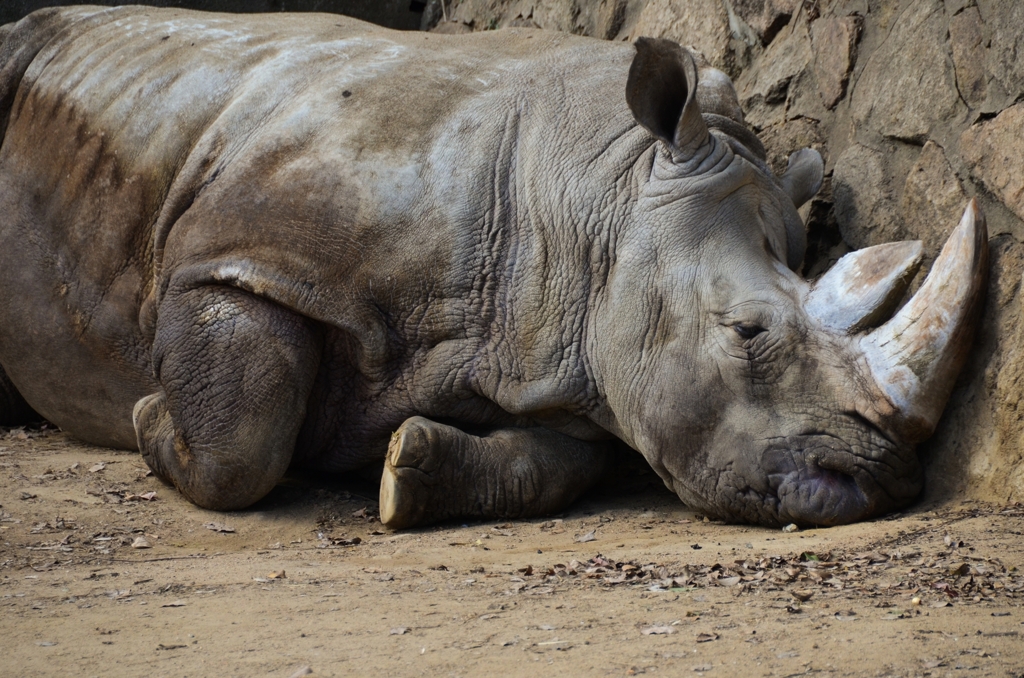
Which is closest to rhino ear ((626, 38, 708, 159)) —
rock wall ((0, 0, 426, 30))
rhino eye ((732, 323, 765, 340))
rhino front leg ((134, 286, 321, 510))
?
rhino eye ((732, 323, 765, 340))

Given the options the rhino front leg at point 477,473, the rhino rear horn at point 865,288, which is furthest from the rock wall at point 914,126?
the rhino front leg at point 477,473

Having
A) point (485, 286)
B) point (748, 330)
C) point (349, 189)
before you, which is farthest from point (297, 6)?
point (748, 330)

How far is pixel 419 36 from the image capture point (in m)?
5.46

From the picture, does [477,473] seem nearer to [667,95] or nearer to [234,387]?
[234,387]

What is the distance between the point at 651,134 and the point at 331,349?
1.48 m

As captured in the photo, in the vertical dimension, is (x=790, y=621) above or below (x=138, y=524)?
above

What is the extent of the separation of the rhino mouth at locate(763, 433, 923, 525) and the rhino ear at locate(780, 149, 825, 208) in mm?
1315

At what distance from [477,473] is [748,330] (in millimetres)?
1111

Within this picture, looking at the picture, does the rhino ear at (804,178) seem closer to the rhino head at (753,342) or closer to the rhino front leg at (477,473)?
the rhino head at (753,342)

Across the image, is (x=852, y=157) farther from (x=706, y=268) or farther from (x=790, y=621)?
(x=790, y=621)

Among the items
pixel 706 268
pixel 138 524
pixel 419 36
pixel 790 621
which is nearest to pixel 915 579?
pixel 790 621

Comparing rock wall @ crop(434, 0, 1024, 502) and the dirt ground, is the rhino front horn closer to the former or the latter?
rock wall @ crop(434, 0, 1024, 502)

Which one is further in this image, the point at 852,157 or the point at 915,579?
the point at 852,157

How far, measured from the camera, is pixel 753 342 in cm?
420
